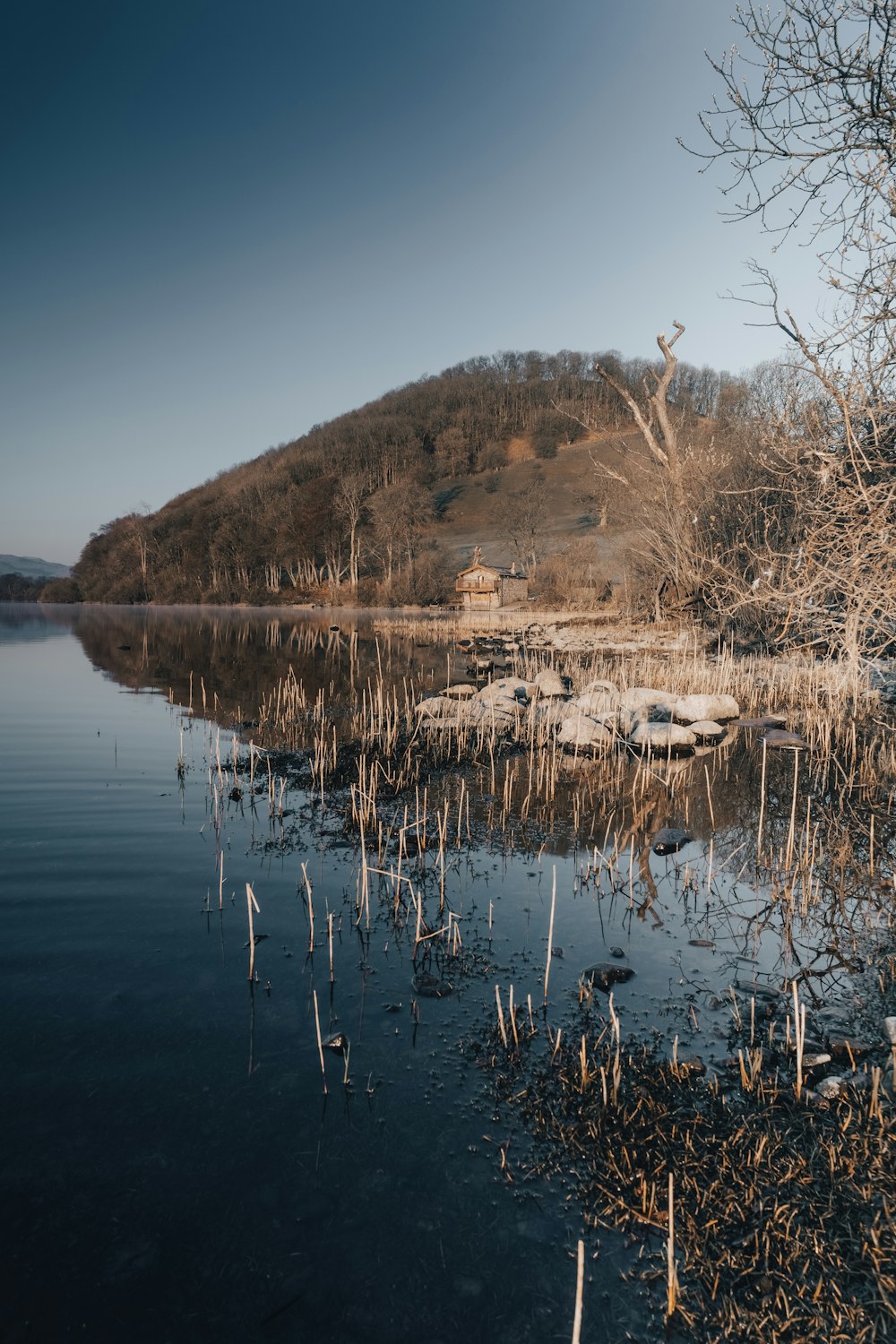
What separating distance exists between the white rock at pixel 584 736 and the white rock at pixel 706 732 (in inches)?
79.1

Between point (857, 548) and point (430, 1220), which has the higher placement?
point (857, 548)

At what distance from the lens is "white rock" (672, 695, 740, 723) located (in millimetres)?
15289

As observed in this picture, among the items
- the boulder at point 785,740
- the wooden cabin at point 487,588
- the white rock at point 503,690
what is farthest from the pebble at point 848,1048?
the wooden cabin at point 487,588

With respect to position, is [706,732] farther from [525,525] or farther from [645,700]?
[525,525]

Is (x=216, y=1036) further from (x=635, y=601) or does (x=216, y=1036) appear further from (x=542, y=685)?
(x=635, y=601)

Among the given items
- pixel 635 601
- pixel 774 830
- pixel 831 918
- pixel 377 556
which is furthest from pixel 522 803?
pixel 377 556

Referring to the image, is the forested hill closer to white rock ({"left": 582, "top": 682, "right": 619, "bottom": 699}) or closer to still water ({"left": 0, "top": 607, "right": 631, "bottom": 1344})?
white rock ({"left": 582, "top": 682, "right": 619, "bottom": 699})

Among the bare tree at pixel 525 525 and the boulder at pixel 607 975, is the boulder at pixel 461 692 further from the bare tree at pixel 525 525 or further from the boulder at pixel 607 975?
the bare tree at pixel 525 525

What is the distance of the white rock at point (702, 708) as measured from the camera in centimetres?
1529

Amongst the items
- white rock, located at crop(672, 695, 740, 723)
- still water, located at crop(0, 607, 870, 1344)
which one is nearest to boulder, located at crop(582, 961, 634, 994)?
still water, located at crop(0, 607, 870, 1344)

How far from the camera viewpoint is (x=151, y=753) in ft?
44.9

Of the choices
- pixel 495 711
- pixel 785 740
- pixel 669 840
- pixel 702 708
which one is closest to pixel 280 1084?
pixel 669 840

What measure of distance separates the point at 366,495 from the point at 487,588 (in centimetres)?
4370

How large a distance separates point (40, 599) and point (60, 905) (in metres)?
116
